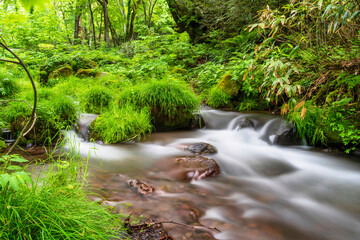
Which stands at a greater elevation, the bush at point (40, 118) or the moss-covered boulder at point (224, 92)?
the moss-covered boulder at point (224, 92)

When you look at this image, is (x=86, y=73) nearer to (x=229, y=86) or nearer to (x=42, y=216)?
(x=229, y=86)

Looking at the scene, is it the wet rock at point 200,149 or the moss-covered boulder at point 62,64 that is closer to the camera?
the wet rock at point 200,149

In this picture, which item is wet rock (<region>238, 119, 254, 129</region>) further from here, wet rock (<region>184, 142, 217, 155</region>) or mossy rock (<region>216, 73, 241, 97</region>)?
mossy rock (<region>216, 73, 241, 97</region>)

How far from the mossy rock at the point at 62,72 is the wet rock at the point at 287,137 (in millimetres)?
7509

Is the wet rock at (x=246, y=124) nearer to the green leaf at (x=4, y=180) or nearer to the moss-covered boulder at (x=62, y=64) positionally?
the green leaf at (x=4, y=180)

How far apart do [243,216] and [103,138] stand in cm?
326

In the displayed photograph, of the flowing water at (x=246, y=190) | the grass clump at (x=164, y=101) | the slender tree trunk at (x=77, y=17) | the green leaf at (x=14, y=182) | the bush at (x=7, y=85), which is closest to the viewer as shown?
the green leaf at (x=14, y=182)

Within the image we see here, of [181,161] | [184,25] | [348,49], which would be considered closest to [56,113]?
[181,161]

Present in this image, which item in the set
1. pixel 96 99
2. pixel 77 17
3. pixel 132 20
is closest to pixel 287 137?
pixel 96 99

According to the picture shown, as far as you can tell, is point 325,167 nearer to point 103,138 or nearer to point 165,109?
point 165,109

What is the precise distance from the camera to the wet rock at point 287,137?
15.0 feet

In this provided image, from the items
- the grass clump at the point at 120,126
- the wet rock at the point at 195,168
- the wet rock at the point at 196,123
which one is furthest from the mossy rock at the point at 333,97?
the grass clump at the point at 120,126

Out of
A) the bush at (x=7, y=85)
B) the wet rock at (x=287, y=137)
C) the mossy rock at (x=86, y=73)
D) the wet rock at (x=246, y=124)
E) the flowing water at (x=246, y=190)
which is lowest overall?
the flowing water at (x=246, y=190)

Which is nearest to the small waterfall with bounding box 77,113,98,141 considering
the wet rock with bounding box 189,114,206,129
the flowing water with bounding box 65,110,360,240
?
the flowing water with bounding box 65,110,360,240
